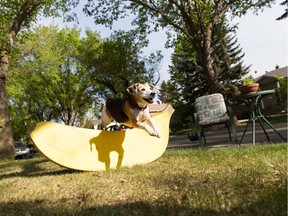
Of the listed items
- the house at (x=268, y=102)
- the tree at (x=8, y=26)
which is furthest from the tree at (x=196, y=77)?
the tree at (x=8, y=26)

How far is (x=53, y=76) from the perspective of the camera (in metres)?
30.2

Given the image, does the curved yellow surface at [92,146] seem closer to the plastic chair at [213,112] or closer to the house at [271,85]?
the plastic chair at [213,112]

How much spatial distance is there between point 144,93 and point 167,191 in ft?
6.86

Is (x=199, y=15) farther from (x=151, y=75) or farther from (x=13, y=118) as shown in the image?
(x=13, y=118)

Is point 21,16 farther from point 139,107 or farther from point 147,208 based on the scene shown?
point 147,208

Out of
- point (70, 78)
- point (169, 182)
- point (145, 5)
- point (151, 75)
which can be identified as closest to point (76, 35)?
point (70, 78)

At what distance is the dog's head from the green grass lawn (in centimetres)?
108

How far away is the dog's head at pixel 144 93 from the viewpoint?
504 centimetres

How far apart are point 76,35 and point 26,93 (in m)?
7.81

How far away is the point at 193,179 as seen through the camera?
144 inches

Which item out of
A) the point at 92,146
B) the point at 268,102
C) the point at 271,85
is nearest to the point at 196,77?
the point at 268,102

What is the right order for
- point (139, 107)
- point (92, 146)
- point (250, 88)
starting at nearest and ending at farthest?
point (139, 107), point (92, 146), point (250, 88)

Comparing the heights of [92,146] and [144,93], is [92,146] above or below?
below

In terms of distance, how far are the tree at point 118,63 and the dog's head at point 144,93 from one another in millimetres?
22523
